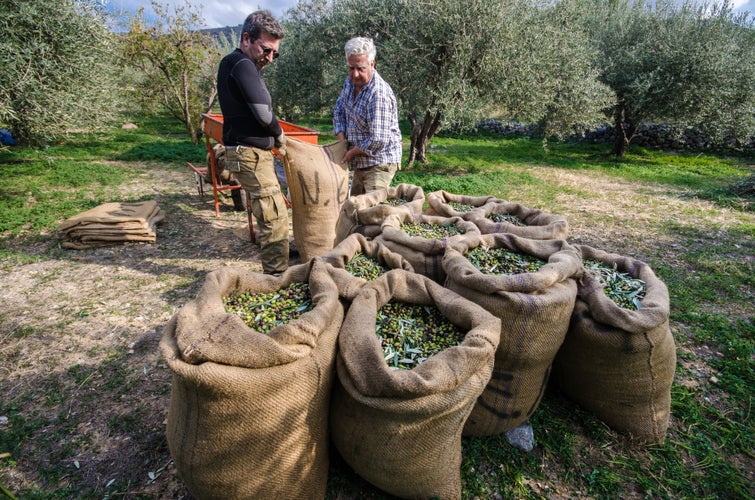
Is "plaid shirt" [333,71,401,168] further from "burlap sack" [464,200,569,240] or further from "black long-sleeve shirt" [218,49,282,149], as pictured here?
"burlap sack" [464,200,569,240]

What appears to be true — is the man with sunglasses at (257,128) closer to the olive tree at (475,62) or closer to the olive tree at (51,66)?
the olive tree at (51,66)

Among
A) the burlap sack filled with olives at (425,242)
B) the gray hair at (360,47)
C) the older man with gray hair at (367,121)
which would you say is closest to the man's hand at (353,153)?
the older man with gray hair at (367,121)

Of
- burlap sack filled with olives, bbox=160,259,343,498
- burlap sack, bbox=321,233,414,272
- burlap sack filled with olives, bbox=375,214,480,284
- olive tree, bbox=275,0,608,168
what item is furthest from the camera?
olive tree, bbox=275,0,608,168

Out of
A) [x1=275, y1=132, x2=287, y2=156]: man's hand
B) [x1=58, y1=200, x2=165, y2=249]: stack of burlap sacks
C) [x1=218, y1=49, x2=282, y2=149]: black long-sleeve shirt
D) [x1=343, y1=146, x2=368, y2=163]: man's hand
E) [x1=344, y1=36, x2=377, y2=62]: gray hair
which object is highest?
[x1=344, y1=36, x2=377, y2=62]: gray hair

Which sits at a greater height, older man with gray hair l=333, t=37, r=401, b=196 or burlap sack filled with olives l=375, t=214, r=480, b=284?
older man with gray hair l=333, t=37, r=401, b=196

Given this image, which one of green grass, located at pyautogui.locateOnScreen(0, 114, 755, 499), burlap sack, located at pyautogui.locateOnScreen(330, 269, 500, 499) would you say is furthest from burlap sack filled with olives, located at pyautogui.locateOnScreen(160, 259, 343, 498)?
green grass, located at pyautogui.locateOnScreen(0, 114, 755, 499)

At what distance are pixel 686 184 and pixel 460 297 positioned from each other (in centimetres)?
1057

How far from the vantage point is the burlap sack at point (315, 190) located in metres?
4.09

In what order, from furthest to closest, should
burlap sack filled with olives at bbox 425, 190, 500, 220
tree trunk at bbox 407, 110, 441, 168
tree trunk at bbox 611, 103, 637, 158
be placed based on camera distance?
tree trunk at bbox 611, 103, 637, 158 → tree trunk at bbox 407, 110, 441, 168 → burlap sack filled with olives at bbox 425, 190, 500, 220

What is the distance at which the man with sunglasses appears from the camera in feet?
11.1

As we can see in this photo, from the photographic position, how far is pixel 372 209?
336cm

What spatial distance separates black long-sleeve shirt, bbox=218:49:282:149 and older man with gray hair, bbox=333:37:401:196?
86 centimetres

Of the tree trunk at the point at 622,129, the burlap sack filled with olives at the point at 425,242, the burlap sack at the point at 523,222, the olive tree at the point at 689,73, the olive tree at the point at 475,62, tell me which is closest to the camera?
the burlap sack filled with olives at the point at 425,242

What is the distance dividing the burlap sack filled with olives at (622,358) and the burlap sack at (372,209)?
5.28 feet
